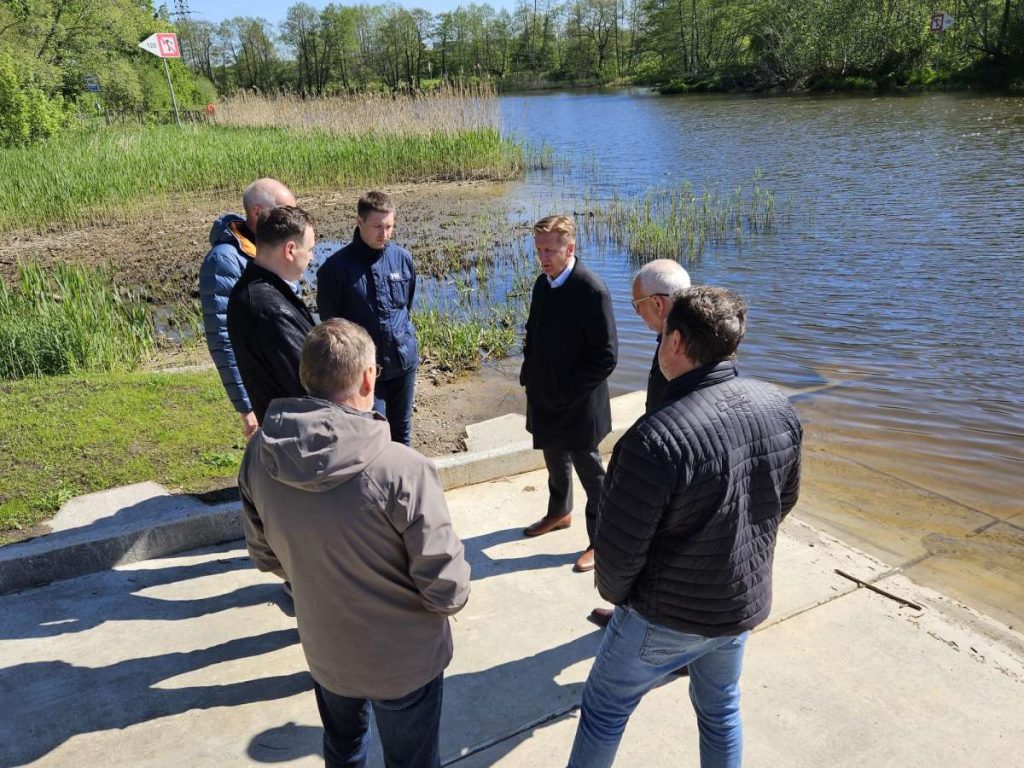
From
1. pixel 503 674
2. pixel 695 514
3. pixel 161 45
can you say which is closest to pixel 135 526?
pixel 503 674

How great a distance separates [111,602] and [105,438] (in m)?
1.83

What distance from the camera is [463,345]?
8.21 metres

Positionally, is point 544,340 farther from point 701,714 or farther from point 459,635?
point 701,714

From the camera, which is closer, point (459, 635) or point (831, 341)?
point (459, 635)

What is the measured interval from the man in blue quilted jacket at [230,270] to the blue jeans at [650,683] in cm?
206

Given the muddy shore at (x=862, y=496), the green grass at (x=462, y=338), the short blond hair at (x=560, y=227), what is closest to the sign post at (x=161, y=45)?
the muddy shore at (x=862, y=496)

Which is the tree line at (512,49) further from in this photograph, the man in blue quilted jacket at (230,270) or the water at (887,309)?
the man in blue quilted jacket at (230,270)

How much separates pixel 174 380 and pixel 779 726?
17.4ft

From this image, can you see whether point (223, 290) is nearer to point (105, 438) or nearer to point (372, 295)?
point (372, 295)

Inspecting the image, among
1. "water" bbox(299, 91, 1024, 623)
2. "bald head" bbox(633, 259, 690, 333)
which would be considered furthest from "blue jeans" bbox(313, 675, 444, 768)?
"water" bbox(299, 91, 1024, 623)

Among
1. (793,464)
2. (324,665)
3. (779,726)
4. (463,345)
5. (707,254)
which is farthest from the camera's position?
(707,254)

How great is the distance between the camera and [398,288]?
4.18 meters

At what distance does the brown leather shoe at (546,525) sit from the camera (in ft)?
14.2

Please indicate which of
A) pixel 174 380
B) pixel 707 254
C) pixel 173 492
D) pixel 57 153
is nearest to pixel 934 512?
pixel 173 492
